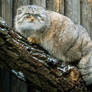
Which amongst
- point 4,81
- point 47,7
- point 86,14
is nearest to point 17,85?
point 4,81

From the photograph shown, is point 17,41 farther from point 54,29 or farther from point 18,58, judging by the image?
point 54,29

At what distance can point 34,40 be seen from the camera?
13.8 ft

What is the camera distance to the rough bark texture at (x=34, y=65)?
3932 mm

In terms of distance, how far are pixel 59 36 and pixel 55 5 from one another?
1265mm

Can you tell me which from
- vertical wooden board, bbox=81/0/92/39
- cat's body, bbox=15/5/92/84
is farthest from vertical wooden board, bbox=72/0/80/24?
cat's body, bbox=15/5/92/84

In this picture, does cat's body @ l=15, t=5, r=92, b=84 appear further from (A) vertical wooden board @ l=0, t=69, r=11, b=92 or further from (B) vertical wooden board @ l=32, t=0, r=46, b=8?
(A) vertical wooden board @ l=0, t=69, r=11, b=92

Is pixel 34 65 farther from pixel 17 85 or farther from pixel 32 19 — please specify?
pixel 17 85

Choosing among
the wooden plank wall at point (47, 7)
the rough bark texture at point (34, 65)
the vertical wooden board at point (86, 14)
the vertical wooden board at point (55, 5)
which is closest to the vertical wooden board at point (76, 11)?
the wooden plank wall at point (47, 7)

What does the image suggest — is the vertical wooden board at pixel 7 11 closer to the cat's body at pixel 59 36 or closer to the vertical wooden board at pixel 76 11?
the cat's body at pixel 59 36

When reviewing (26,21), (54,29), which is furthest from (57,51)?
(26,21)

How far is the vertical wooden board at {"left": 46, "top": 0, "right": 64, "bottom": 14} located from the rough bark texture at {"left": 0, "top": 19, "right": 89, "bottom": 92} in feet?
4.46

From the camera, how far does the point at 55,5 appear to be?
5406 mm

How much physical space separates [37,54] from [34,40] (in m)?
0.25

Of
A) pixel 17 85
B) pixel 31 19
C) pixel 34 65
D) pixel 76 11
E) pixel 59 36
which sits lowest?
pixel 17 85
